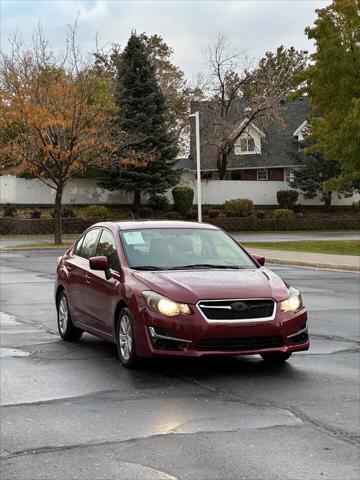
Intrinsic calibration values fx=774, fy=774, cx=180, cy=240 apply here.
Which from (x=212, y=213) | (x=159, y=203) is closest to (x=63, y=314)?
(x=159, y=203)

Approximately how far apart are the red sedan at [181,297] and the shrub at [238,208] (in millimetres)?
45094

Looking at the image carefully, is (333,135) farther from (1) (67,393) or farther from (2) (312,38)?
(1) (67,393)

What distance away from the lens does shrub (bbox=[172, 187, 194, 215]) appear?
53.8m

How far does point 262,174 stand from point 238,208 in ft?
44.0

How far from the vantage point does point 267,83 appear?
62.2m

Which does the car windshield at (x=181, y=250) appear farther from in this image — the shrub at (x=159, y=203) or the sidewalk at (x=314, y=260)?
the shrub at (x=159, y=203)

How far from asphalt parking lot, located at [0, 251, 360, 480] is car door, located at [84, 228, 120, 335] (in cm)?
44

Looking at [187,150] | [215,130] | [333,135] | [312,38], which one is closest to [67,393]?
[333,135]

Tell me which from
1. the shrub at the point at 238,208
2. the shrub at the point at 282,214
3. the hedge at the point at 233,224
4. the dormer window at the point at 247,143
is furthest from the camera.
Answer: the dormer window at the point at 247,143

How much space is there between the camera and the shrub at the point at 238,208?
54656 millimetres

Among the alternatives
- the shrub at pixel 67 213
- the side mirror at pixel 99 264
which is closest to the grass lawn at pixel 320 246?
the shrub at pixel 67 213

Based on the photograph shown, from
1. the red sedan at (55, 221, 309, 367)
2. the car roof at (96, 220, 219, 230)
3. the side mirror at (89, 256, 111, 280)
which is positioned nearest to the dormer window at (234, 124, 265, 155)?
the car roof at (96, 220, 219, 230)

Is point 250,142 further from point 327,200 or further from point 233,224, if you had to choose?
point 233,224

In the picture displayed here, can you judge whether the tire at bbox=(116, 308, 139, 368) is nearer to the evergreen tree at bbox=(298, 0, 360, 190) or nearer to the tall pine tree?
the evergreen tree at bbox=(298, 0, 360, 190)
